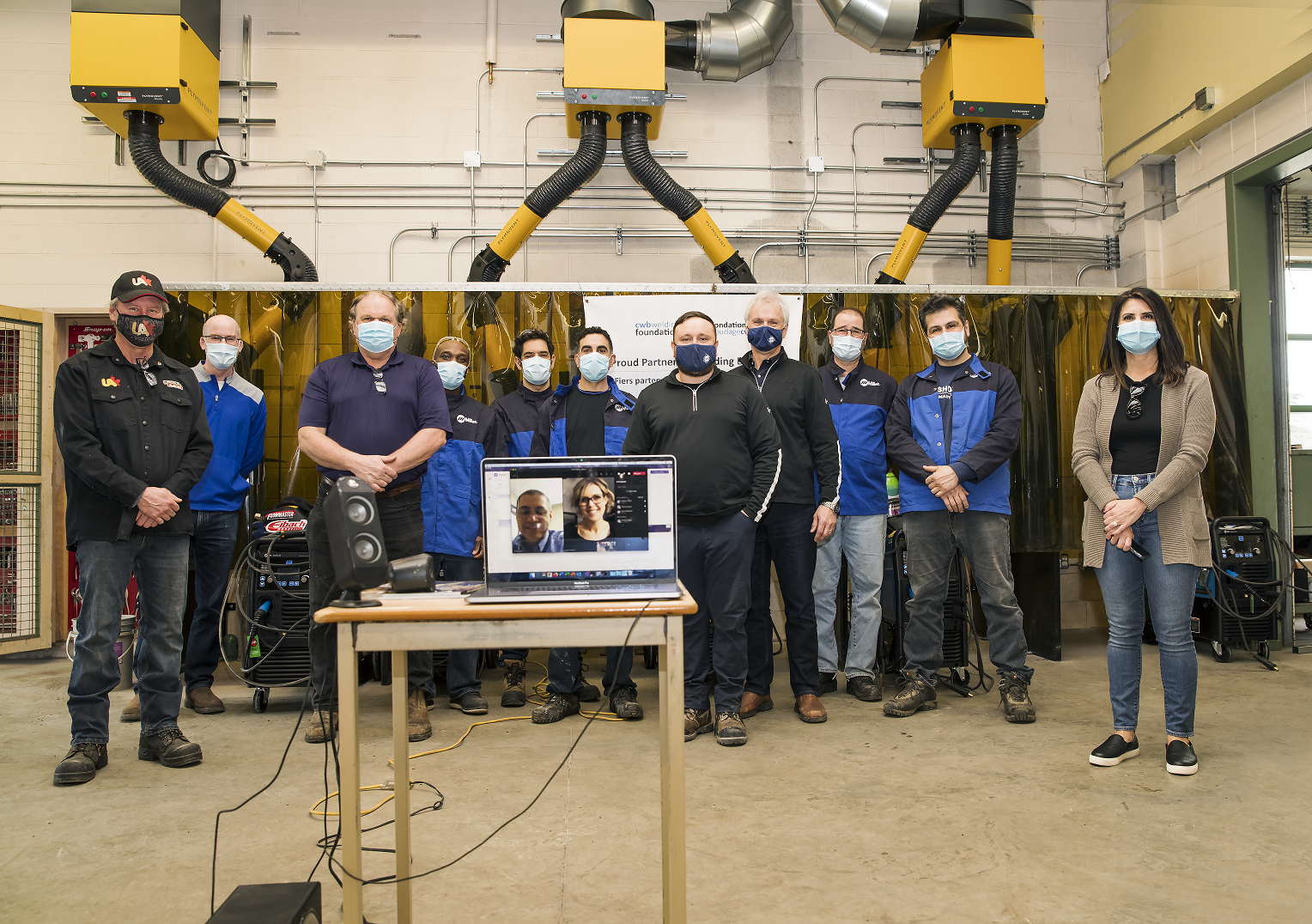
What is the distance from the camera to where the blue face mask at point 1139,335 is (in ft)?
9.05

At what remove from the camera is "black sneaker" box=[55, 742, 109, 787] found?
2734mm

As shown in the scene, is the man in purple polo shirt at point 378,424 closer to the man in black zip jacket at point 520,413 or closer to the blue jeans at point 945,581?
the man in black zip jacket at point 520,413

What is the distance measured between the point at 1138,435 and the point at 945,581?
37.8 inches

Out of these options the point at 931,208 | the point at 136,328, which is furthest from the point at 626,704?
the point at 931,208

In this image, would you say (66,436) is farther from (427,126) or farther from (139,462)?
(427,126)

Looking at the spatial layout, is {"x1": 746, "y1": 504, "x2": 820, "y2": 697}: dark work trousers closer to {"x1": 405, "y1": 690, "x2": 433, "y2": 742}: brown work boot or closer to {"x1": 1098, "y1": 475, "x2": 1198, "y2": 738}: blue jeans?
{"x1": 1098, "y1": 475, "x2": 1198, "y2": 738}: blue jeans

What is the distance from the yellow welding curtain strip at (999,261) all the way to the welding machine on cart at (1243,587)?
1854 millimetres

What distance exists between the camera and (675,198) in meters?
4.96

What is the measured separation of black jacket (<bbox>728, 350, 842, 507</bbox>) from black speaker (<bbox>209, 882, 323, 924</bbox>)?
2.14 m

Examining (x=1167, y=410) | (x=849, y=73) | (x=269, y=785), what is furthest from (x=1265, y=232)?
(x=269, y=785)

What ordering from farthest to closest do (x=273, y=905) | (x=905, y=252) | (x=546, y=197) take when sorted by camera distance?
1. (x=905, y=252)
2. (x=546, y=197)
3. (x=273, y=905)

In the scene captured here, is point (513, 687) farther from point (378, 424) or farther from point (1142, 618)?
point (1142, 618)

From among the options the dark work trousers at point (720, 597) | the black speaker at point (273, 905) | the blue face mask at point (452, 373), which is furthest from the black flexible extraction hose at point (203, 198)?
the black speaker at point (273, 905)

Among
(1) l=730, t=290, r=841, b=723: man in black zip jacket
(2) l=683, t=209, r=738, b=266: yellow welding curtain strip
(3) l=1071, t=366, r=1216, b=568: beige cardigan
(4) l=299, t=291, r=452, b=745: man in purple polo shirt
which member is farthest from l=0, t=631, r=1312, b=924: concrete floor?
(2) l=683, t=209, r=738, b=266: yellow welding curtain strip
